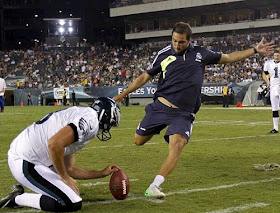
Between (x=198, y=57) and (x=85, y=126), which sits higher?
(x=198, y=57)

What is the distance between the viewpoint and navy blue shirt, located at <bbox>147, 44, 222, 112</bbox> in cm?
641

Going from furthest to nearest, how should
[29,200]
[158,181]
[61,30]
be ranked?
[61,30] → [158,181] → [29,200]

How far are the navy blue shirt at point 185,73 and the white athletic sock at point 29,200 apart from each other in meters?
2.10

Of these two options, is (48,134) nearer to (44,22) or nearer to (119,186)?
(119,186)

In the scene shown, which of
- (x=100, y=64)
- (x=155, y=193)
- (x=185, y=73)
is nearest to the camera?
(x=155, y=193)

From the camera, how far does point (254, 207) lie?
17.4ft

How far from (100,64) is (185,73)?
4187cm

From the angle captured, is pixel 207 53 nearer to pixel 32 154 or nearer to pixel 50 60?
pixel 32 154

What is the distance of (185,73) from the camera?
641 centimetres

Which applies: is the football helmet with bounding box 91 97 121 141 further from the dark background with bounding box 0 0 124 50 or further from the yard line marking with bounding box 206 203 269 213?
the dark background with bounding box 0 0 124 50

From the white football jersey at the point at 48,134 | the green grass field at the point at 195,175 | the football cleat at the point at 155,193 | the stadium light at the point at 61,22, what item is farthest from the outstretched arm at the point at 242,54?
the stadium light at the point at 61,22

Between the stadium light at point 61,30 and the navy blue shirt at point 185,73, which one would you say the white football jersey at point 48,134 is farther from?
the stadium light at point 61,30

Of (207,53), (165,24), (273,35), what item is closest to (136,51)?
(165,24)

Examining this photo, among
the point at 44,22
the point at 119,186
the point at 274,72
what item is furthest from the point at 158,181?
the point at 44,22
